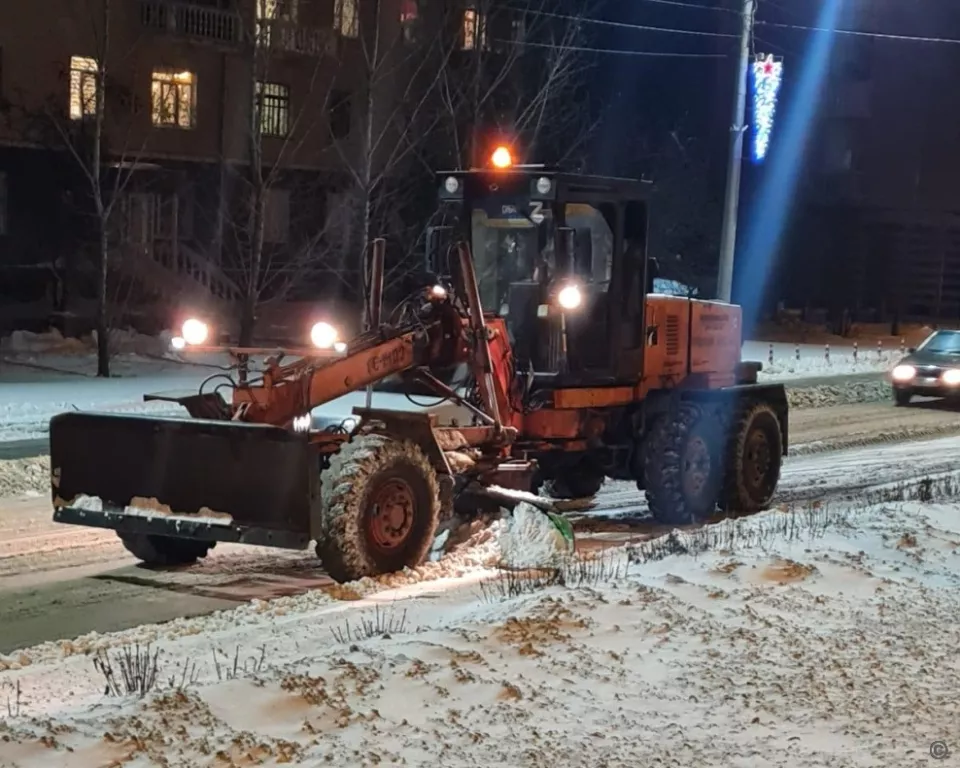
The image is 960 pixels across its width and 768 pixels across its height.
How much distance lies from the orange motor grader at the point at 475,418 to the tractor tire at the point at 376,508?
0.01 meters

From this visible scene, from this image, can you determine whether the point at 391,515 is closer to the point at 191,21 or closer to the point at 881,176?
the point at 191,21

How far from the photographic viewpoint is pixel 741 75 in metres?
25.2

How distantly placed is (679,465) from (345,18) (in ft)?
83.7

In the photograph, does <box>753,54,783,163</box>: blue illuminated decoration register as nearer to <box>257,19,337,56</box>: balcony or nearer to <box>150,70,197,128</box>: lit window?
<box>257,19,337,56</box>: balcony

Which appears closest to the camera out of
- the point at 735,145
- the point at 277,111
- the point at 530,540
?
the point at 530,540

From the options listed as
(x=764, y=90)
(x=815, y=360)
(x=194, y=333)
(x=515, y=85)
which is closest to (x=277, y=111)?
(x=515, y=85)

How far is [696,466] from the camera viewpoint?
12.4m

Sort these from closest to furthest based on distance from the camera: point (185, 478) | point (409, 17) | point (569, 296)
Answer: point (185, 478) < point (569, 296) < point (409, 17)

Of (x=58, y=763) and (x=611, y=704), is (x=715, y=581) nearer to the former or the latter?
(x=611, y=704)

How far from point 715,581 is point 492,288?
3.64 metres

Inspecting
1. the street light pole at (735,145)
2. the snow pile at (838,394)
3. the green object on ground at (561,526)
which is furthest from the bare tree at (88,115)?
the green object on ground at (561,526)

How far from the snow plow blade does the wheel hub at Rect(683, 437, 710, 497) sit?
177 inches

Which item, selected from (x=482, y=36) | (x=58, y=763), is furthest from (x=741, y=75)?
(x=58, y=763)

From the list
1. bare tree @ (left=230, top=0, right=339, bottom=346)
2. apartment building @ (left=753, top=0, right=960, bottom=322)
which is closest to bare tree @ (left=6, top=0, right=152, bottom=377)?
bare tree @ (left=230, top=0, right=339, bottom=346)
